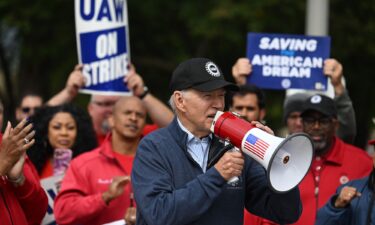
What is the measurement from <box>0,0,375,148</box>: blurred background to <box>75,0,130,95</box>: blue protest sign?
155 inches

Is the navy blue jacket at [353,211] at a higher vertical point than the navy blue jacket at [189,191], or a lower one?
lower

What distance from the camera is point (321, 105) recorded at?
262 inches

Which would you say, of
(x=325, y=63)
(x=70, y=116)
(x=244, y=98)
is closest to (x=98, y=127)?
(x=70, y=116)

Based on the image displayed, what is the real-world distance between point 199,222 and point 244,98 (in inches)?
121

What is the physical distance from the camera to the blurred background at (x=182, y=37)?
12.2 meters

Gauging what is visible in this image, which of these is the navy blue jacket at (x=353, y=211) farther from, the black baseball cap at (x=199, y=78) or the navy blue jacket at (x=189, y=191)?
the black baseball cap at (x=199, y=78)

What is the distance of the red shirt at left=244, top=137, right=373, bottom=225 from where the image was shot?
6328 mm

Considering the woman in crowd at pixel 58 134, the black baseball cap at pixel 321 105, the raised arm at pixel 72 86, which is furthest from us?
the raised arm at pixel 72 86

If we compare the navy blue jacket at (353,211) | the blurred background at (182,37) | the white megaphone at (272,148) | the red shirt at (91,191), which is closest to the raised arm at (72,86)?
the red shirt at (91,191)

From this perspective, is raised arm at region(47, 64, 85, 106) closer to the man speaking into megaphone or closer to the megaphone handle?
the man speaking into megaphone

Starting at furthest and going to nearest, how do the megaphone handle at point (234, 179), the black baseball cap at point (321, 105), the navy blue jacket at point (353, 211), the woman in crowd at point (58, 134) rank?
1. the woman in crowd at point (58, 134)
2. the black baseball cap at point (321, 105)
3. the navy blue jacket at point (353, 211)
4. the megaphone handle at point (234, 179)

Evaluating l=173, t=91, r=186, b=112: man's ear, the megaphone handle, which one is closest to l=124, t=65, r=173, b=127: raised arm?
l=173, t=91, r=186, b=112: man's ear

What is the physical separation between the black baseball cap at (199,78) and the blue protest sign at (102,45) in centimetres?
333

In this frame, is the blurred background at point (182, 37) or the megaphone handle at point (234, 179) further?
the blurred background at point (182, 37)
